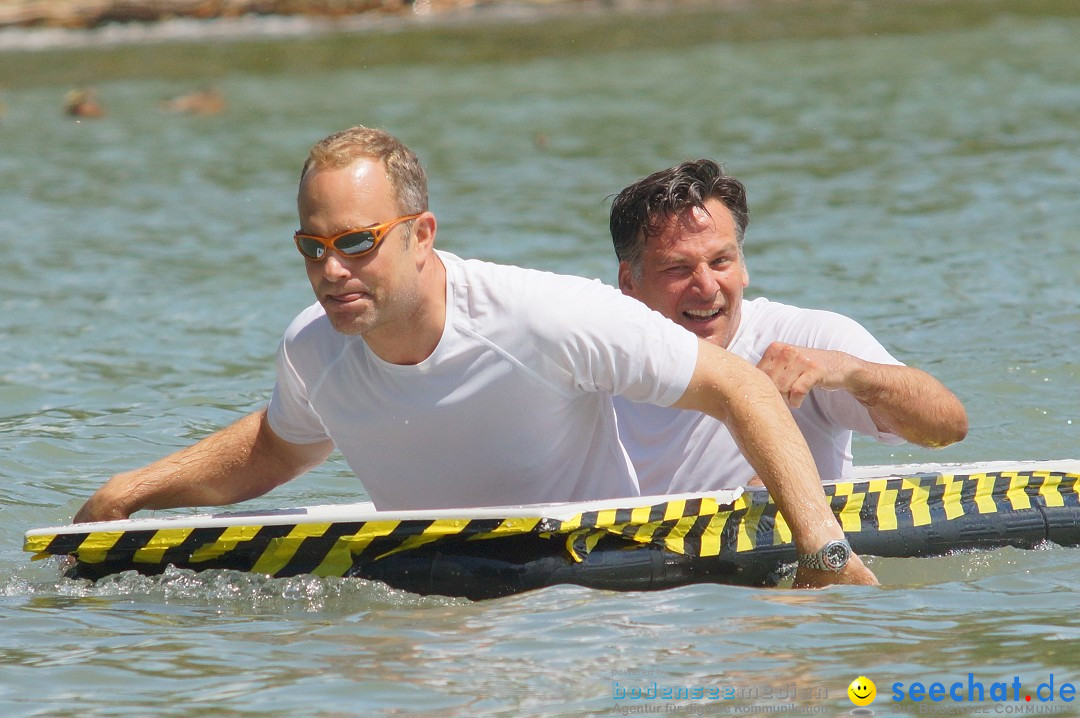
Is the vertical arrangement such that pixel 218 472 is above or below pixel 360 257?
below

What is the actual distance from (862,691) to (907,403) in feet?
3.57

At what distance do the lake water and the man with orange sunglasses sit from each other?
351mm

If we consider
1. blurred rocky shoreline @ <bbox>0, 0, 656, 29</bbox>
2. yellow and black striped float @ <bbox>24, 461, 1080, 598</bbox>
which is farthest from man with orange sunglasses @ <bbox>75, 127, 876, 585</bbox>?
blurred rocky shoreline @ <bbox>0, 0, 656, 29</bbox>

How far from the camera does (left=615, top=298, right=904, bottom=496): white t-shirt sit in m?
4.64

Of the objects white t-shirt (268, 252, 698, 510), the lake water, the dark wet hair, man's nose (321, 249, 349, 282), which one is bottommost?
the lake water

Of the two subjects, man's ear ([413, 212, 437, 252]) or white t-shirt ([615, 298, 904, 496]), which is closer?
man's ear ([413, 212, 437, 252])

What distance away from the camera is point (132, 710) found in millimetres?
3598

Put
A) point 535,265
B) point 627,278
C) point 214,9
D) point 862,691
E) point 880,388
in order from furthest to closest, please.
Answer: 1. point 214,9
2. point 535,265
3. point 627,278
4. point 880,388
5. point 862,691

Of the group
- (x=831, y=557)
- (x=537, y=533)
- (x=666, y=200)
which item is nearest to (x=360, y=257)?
(x=537, y=533)

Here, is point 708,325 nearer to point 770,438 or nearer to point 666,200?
point 666,200

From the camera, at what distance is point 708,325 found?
182 inches

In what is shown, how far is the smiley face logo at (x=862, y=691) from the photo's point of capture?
3.47 meters

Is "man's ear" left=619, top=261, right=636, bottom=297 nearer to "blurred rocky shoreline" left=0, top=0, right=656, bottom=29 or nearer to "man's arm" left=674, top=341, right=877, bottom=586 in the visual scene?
"man's arm" left=674, top=341, right=877, bottom=586

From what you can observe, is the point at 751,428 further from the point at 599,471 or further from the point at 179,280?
the point at 179,280
